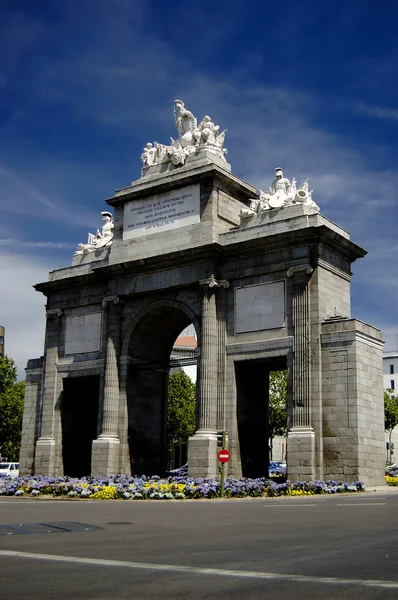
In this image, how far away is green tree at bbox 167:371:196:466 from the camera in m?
81.4

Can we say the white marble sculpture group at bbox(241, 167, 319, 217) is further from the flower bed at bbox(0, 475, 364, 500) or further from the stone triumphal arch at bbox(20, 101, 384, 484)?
the flower bed at bbox(0, 475, 364, 500)

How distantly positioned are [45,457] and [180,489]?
595 inches

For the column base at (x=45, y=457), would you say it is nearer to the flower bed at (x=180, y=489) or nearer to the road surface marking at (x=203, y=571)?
the flower bed at (x=180, y=489)

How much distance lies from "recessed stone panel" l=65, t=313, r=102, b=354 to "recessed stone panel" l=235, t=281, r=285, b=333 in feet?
32.7

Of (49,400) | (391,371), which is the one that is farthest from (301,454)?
(391,371)

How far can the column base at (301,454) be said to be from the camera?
3475 cm

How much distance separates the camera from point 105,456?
41.3 m

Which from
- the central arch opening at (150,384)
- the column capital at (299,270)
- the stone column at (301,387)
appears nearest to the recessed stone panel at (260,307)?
the column capital at (299,270)

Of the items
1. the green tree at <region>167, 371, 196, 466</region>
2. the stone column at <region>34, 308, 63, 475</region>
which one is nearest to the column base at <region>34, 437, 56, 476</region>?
the stone column at <region>34, 308, 63, 475</region>

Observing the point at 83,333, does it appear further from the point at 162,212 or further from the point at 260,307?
the point at 260,307

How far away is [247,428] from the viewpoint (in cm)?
3966

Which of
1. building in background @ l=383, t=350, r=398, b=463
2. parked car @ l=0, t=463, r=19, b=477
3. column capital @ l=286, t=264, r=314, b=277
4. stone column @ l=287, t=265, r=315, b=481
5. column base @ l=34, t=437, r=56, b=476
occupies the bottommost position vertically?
parked car @ l=0, t=463, r=19, b=477

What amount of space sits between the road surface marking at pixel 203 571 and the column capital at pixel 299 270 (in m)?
26.6

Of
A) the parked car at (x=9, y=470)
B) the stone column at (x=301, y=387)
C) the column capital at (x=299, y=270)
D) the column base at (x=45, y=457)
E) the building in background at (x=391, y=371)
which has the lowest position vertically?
the parked car at (x=9, y=470)
